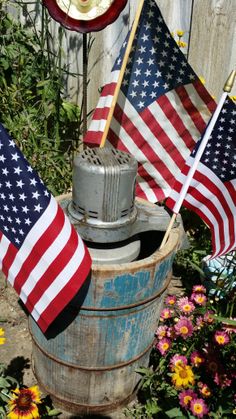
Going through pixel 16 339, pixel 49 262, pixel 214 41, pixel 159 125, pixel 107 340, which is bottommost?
pixel 16 339

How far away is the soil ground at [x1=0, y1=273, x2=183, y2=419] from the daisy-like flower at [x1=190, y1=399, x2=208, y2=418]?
61 centimetres

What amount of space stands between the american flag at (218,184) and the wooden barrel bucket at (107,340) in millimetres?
186

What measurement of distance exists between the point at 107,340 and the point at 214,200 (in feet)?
2.59

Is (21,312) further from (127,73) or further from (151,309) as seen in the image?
(127,73)

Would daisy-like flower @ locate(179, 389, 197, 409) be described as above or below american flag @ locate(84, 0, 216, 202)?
below

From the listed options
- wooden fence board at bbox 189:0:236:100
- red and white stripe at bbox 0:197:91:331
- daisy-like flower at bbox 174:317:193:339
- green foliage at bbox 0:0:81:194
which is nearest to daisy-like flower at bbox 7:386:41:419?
red and white stripe at bbox 0:197:91:331

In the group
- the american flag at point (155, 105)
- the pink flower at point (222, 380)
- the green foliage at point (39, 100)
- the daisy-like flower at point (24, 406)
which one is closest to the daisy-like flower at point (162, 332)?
the pink flower at point (222, 380)

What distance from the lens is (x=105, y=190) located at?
1.79 m

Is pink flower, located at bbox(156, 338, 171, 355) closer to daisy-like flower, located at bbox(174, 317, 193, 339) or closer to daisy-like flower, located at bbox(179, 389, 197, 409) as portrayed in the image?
daisy-like flower, located at bbox(174, 317, 193, 339)

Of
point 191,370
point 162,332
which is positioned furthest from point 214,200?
point 191,370

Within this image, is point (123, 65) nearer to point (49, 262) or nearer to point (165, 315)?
point (49, 262)

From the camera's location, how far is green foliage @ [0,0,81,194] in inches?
128

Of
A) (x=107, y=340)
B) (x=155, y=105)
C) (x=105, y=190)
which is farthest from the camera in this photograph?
(x=155, y=105)

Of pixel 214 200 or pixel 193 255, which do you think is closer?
pixel 214 200
